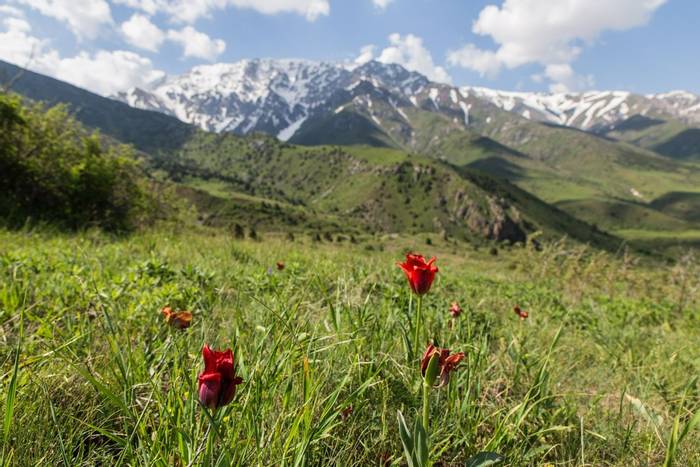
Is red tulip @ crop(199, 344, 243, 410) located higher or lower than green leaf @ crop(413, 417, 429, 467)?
higher

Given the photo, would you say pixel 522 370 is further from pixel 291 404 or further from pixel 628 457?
pixel 291 404

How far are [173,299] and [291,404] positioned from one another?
2.44 m

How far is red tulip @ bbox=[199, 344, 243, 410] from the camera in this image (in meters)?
1.26

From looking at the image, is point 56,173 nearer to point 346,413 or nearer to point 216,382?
point 346,413

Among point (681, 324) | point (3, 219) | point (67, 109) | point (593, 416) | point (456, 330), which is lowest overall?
point (3, 219)

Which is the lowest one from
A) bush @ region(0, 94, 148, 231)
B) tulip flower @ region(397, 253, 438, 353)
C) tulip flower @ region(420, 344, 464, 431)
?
bush @ region(0, 94, 148, 231)

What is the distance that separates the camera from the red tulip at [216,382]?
126cm

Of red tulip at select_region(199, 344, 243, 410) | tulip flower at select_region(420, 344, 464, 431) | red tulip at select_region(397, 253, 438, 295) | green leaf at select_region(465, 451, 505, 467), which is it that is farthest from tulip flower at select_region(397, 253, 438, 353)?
red tulip at select_region(199, 344, 243, 410)

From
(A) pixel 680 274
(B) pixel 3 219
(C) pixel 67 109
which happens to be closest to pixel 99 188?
(C) pixel 67 109

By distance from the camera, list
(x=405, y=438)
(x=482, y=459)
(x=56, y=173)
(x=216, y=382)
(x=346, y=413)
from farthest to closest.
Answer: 1. (x=56, y=173)
2. (x=346, y=413)
3. (x=482, y=459)
4. (x=405, y=438)
5. (x=216, y=382)

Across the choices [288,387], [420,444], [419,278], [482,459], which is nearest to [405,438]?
[420,444]

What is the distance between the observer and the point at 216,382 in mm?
1268

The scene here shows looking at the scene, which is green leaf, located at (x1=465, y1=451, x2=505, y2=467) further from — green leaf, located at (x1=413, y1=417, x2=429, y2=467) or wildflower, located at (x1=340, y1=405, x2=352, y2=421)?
wildflower, located at (x1=340, y1=405, x2=352, y2=421)

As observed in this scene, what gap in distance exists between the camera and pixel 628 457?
2.04m
